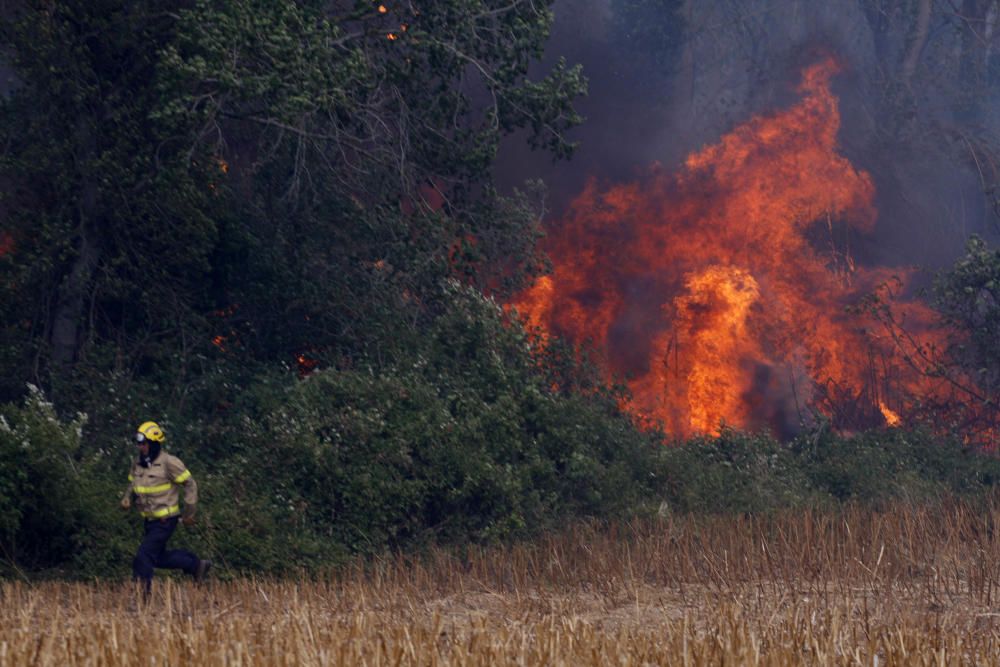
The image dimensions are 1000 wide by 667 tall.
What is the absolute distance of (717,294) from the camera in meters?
24.4

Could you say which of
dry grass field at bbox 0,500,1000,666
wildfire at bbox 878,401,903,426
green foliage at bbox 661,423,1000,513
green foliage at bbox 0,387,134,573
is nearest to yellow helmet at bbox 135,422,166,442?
dry grass field at bbox 0,500,1000,666

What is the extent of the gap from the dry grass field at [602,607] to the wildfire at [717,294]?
354 inches

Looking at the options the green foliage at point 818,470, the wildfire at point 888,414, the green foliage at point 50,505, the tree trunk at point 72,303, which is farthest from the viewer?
the wildfire at point 888,414

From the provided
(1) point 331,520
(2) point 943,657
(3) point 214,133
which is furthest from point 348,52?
(2) point 943,657

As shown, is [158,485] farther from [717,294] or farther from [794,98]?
[794,98]

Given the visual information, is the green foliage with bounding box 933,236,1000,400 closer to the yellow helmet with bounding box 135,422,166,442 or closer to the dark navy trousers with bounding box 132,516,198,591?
the dark navy trousers with bounding box 132,516,198,591

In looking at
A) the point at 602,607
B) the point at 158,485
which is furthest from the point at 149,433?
the point at 602,607

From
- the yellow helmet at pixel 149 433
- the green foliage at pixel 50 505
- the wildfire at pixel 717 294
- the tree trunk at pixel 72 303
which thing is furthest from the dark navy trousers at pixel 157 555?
the wildfire at pixel 717 294

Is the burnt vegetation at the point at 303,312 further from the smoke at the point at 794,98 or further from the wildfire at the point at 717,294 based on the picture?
the smoke at the point at 794,98

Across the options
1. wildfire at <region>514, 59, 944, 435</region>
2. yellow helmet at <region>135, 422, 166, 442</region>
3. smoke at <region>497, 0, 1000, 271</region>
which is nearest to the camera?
yellow helmet at <region>135, 422, 166, 442</region>

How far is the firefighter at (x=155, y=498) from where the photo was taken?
33.7ft

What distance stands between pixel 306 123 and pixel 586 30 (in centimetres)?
1552

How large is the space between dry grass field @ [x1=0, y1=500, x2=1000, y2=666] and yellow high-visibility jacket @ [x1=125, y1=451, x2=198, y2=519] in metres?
0.74

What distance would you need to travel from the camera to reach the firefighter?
1028cm
